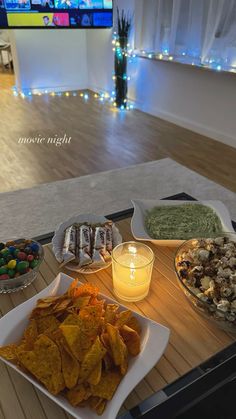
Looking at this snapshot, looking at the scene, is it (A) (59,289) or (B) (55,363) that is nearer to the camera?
(B) (55,363)

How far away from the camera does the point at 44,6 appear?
13.4 ft

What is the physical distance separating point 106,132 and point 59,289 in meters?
2.93

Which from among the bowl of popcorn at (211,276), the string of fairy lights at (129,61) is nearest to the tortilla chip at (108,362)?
the bowl of popcorn at (211,276)

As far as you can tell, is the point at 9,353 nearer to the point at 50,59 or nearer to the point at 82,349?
the point at 82,349

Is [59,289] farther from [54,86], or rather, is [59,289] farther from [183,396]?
[54,86]

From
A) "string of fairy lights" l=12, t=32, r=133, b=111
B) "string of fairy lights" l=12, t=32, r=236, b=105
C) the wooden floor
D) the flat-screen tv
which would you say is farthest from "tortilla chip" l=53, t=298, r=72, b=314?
the flat-screen tv

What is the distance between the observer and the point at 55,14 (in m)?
4.18

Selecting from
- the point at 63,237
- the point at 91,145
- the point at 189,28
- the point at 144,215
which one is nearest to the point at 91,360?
the point at 63,237

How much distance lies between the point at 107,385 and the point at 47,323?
0.18 metres

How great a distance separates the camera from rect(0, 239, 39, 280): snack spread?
0.89 metres

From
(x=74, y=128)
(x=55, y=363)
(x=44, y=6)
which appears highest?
(x=44, y=6)

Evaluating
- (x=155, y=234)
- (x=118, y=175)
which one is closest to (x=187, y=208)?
(x=155, y=234)

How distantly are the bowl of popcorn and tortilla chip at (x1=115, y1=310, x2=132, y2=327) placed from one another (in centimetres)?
15

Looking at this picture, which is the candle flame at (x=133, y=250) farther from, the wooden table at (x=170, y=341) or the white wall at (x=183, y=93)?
the white wall at (x=183, y=93)
